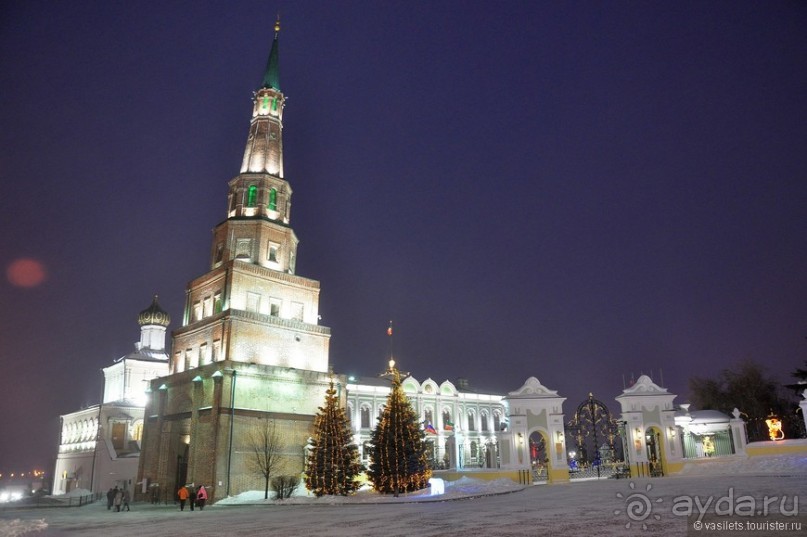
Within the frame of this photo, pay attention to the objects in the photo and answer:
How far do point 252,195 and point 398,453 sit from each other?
1902 centimetres

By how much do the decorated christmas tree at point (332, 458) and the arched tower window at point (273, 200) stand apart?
13591mm

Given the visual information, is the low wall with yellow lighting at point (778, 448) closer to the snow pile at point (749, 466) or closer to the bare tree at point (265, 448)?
the snow pile at point (749, 466)

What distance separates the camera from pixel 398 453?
28.8m

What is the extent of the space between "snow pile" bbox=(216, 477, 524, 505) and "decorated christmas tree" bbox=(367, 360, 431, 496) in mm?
557

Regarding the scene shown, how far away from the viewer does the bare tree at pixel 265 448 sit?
3170 cm

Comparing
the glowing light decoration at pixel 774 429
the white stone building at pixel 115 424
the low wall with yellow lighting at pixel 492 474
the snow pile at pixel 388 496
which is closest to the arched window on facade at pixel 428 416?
the white stone building at pixel 115 424

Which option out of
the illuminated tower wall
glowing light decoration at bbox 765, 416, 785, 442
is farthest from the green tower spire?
glowing light decoration at bbox 765, 416, 785, 442

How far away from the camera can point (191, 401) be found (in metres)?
34.4

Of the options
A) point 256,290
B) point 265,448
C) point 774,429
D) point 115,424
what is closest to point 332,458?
point 265,448

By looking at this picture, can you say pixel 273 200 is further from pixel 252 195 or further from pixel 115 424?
pixel 115 424

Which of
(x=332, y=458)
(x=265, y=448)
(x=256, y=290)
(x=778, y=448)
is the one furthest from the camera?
(x=256, y=290)

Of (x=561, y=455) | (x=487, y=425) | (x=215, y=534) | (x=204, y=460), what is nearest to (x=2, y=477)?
(x=487, y=425)

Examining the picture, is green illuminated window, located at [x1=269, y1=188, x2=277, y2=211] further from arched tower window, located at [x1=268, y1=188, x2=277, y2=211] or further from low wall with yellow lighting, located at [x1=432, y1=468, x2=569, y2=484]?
low wall with yellow lighting, located at [x1=432, y1=468, x2=569, y2=484]

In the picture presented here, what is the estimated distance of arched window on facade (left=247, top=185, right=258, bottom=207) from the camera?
124 feet
